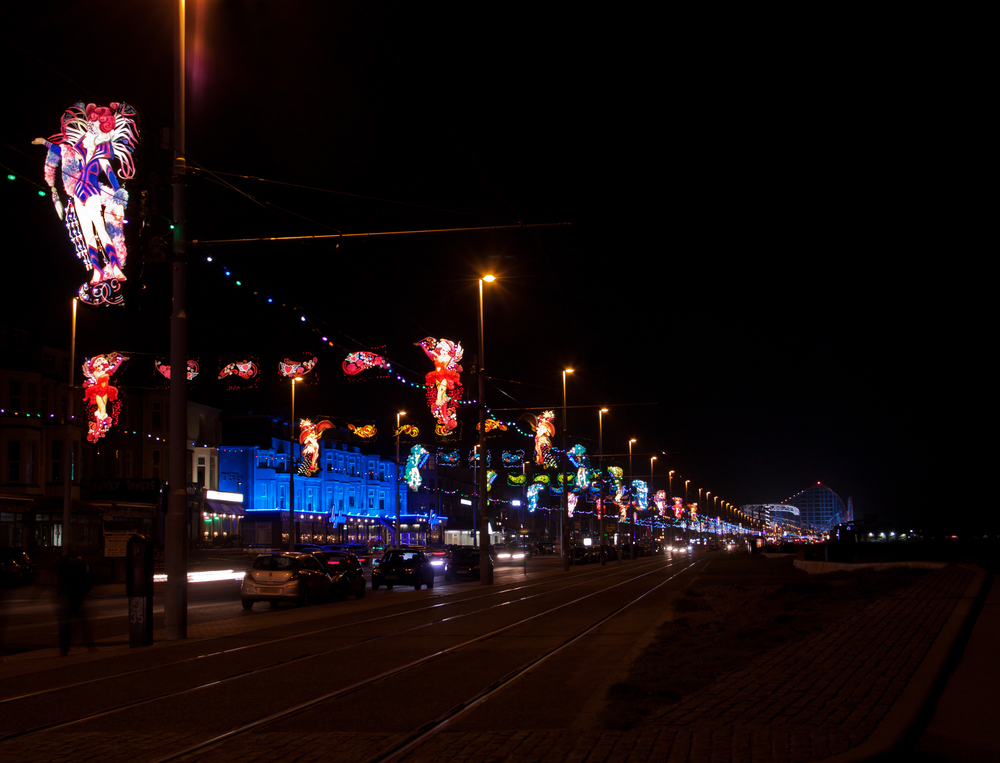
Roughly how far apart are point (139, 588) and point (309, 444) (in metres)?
35.9

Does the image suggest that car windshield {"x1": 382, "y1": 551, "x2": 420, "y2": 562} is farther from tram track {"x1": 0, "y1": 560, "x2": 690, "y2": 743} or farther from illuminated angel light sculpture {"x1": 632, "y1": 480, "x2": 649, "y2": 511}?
illuminated angel light sculpture {"x1": 632, "y1": 480, "x2": 649, "y2": 511}

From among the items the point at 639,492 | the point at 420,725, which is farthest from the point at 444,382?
the point at 639,492

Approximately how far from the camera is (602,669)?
38.8 ft

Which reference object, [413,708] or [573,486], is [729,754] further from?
[573,486]

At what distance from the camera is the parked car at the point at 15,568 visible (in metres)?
34.9

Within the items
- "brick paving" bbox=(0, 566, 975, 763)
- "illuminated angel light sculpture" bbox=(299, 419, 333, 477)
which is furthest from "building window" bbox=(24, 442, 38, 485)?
"brick paving" bbox=(0, 566, 975, 763)

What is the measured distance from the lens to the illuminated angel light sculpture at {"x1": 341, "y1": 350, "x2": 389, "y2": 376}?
3350 cm

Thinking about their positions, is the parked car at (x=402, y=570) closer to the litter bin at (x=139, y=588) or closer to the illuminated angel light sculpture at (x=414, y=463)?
the litter bin at (x=139, y=588)

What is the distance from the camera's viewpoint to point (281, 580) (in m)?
24.5

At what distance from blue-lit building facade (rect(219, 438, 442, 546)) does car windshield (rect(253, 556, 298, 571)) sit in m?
36.5

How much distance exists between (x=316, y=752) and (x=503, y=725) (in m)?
1.71

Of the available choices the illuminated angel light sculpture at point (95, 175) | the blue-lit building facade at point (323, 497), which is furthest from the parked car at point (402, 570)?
the blue-lit building facade at point (323, 497)

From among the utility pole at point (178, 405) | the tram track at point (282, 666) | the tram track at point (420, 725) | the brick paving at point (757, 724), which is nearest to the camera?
the brick paving at point (757, 724)

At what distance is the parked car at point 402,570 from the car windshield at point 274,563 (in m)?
9.62
